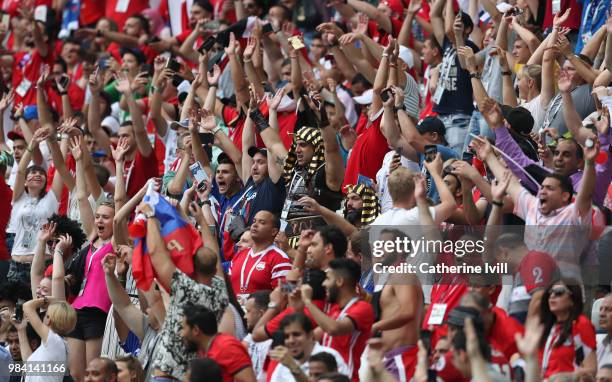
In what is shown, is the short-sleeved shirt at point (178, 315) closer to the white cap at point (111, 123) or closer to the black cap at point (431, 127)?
the black cap at point (431, 127)

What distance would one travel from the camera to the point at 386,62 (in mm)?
12703

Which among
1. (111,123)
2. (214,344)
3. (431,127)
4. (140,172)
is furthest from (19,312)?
(111,123)

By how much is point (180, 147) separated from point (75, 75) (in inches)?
216

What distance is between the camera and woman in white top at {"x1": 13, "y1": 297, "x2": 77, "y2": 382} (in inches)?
411

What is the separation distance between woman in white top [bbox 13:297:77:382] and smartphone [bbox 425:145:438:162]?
2.76 metres

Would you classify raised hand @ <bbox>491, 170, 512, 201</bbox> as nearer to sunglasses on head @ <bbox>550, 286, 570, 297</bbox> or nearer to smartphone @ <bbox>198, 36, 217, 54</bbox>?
sunglasses on head @ <bbox>550, 286, 570, 297</bbox>

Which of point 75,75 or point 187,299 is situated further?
point 75,75

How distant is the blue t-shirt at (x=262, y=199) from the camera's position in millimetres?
11781

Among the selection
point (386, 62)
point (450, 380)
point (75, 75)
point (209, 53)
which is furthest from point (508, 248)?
point (75, 75)

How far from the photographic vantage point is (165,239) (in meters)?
9.66

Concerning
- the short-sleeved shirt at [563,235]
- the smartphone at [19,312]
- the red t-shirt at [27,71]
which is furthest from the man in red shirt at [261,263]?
the red t-shirt at [27,71]

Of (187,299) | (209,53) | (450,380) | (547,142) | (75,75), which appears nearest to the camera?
(450,380)

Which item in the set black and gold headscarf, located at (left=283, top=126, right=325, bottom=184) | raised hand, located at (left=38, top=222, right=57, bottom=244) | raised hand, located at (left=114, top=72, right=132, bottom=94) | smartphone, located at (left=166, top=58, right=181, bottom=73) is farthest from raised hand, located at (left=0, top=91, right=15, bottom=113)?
black and gold headscarf, located at (left=283, top=126, right=325, bottom=184)

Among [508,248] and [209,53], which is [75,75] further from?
[508,248]
